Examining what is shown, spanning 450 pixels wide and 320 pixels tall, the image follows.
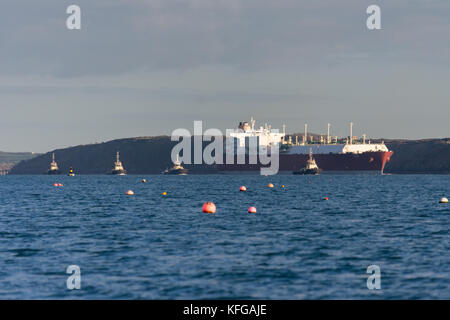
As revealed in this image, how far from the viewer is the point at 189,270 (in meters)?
27.2

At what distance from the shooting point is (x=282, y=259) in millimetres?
29844

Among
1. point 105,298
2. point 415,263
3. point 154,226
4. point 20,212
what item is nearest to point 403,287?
point 415,263

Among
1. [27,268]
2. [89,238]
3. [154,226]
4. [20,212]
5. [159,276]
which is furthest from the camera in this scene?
[20,212]

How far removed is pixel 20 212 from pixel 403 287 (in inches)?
1643

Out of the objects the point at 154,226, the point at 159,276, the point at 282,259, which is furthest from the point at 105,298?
the point at 154,226

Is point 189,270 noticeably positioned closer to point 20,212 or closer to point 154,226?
point 154,226
